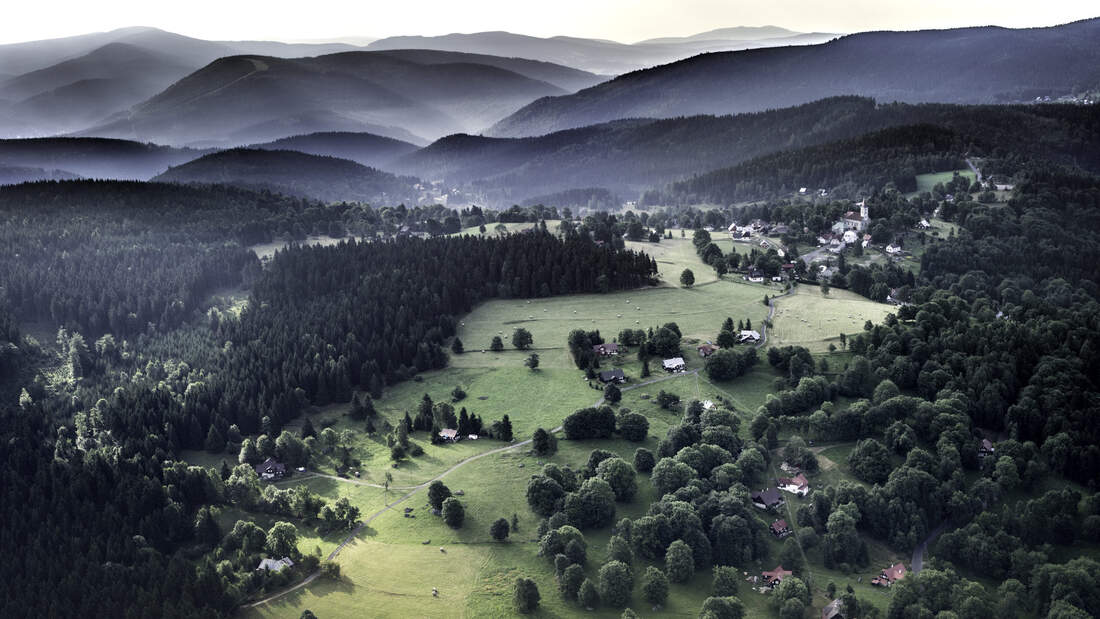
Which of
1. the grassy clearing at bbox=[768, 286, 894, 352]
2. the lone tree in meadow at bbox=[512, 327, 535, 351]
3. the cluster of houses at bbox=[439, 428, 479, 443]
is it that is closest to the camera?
the cluster of houses at bbox=[439, 428, 479, 443]

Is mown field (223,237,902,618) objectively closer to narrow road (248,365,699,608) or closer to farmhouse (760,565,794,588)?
narrow road (248,365,699,608)

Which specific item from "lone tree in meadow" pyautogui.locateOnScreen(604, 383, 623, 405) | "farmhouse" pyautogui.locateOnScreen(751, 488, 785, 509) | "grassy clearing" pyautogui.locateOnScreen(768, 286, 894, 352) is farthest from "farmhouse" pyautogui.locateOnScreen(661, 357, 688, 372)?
"farmhouse" pyautogui.locateOnScreen(751, 488, 785, 509)

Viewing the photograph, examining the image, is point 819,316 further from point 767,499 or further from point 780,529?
point 780,529

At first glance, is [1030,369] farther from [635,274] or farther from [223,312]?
[223,312]

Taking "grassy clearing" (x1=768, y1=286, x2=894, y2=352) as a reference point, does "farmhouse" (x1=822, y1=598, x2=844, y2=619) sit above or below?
below

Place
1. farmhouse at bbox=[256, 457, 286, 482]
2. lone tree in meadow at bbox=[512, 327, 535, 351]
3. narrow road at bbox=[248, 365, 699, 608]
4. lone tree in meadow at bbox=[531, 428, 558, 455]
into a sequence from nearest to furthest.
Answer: narrow road at bbox=[248, 365, 699, 608], lone tree in meadow at bbox=[531, 428, 558, 455], farmhouse at bbox=[256, 457, 286, 482], lone tree in meadow at bbox=[512, 327, 535, 351]

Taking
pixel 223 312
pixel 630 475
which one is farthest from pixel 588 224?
pixel 630 475

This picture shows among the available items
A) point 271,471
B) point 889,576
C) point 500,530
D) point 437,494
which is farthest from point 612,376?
point 889,576
